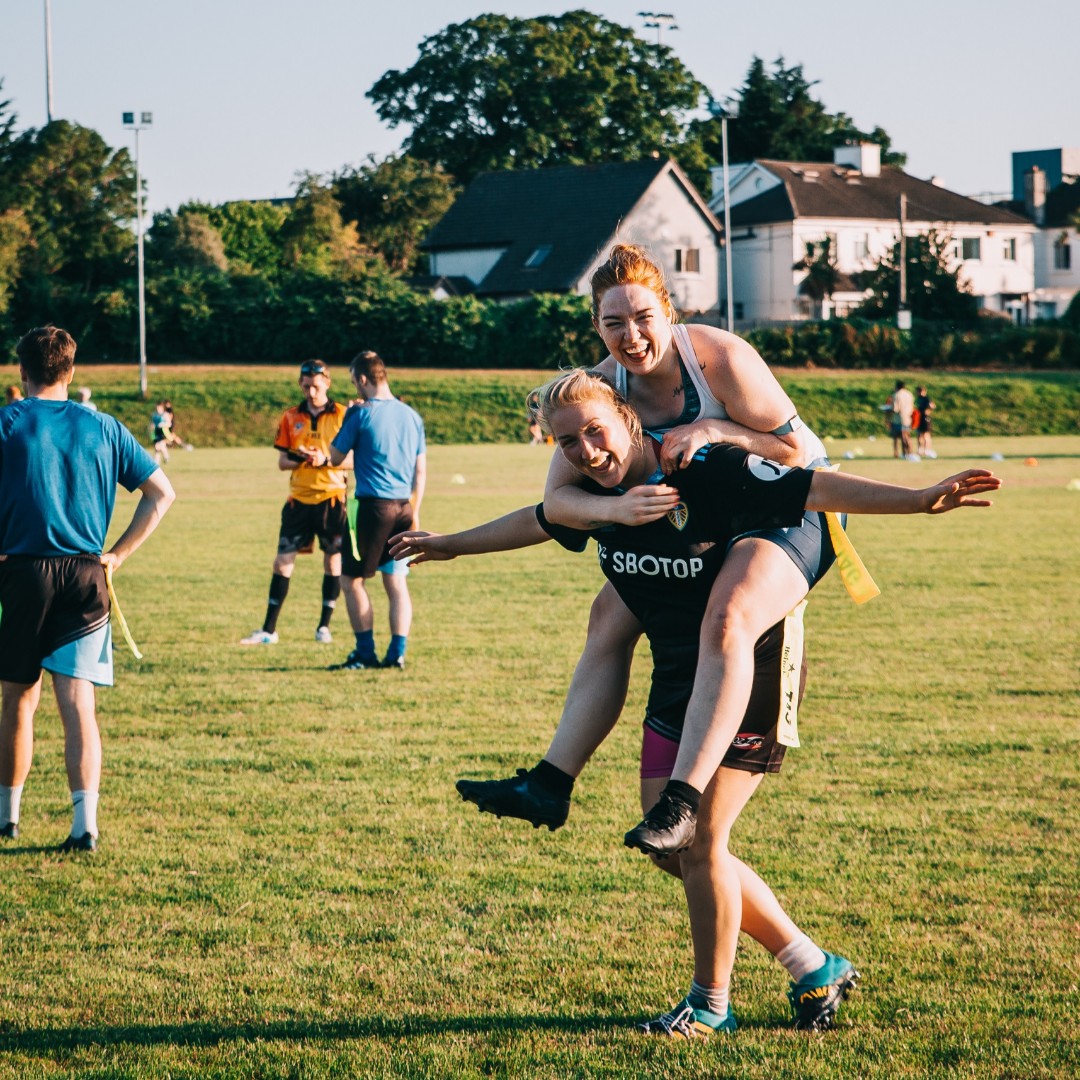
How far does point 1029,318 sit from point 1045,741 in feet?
265

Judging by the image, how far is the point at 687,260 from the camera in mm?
69000

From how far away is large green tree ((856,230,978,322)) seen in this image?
64938mm

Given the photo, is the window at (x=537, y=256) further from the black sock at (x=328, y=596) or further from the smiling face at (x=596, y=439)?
the smiling face at (x=596, y=439)

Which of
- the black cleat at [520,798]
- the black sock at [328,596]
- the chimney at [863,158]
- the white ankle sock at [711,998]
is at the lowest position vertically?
the white ankle sock at [711,998]

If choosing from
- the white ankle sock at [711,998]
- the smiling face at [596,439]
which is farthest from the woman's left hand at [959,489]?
the white ankle sock at [711,998]

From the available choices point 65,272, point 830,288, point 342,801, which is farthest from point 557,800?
point 830,288

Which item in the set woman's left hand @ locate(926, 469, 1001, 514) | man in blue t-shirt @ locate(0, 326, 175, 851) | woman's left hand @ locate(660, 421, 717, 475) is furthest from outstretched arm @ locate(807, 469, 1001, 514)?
man in blue t-shirt @ locate(0, 326, 175, 851)

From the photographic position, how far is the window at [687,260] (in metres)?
68.6

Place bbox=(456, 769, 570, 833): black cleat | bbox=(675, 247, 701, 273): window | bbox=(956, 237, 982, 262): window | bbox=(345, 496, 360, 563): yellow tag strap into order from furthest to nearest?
bbox=(956, 237, 982, 262): window < bbox=(675, 247, 701, 273): window < bbox=(345, 496, 360, 563): yellow tag strap < bbox=(456, 769, 570, 833): black cleat

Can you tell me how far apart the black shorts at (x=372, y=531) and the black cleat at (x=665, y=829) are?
7.06 m

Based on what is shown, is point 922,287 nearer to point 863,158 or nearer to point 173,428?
point 863,158

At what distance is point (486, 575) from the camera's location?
16031 millimetres

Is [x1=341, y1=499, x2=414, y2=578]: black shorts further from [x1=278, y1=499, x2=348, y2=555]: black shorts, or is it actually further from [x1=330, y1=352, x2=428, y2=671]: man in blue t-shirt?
[x1=278, y1=499, x2=348, y2=555]: black shorts

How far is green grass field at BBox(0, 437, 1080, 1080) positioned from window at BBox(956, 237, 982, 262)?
71.1 m
